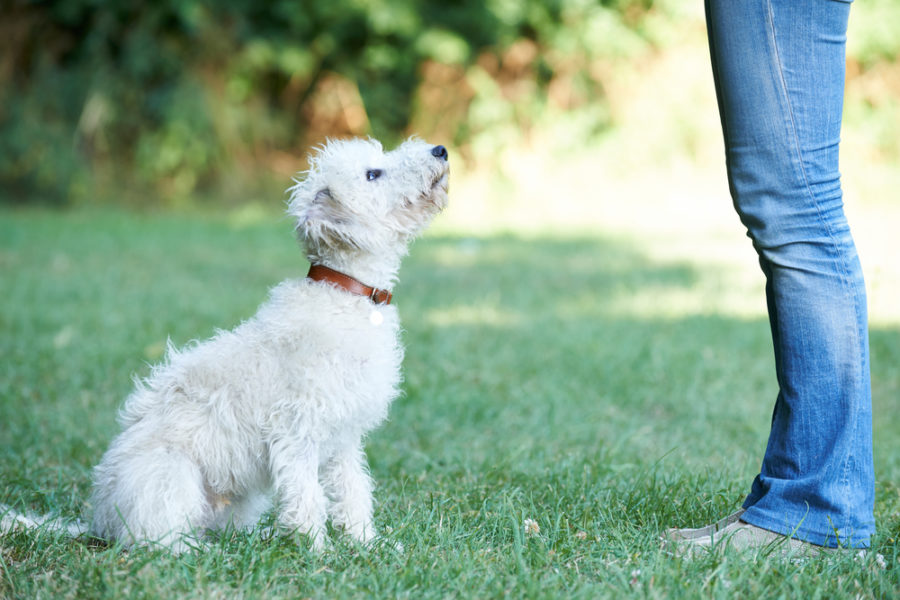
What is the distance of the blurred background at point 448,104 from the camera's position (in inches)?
515

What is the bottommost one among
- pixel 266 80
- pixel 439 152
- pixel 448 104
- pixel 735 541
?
pixel 735 541

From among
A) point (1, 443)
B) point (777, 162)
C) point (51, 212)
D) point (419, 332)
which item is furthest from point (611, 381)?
point (51, 212)

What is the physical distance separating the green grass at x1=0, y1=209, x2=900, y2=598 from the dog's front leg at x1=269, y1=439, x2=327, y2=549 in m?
0.08

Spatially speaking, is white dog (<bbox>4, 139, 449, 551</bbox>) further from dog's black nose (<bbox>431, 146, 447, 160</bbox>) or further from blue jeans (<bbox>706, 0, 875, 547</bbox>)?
blue jeans (<bbox>706, 0, 875, 547</bbox>)

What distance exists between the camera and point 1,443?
A: 3.79 m

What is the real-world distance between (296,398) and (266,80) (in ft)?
51.5

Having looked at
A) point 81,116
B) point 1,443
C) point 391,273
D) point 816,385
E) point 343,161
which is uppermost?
point 81,116

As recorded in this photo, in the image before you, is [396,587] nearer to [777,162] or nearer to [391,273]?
[391,273]

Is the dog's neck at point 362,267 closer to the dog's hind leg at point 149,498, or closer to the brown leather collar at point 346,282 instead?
the brown leather collar at point 346,282

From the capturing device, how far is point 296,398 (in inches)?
102

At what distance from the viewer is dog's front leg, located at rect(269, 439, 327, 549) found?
257 centimetres

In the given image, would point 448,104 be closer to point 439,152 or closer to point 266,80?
point 266,80

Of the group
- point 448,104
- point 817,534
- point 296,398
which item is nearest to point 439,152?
point 296,398

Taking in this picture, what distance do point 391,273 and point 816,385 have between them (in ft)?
4.40
